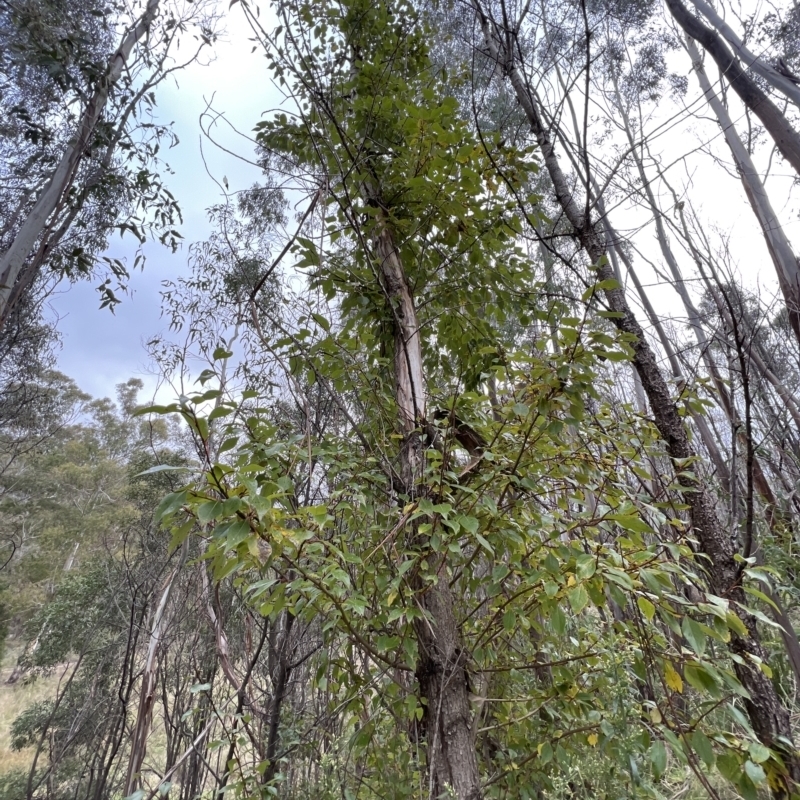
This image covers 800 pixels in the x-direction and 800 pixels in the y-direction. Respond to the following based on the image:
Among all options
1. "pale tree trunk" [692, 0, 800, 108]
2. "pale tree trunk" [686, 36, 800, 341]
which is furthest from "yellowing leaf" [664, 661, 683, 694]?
"pale tree trunk" [692, 0, 800, 108]

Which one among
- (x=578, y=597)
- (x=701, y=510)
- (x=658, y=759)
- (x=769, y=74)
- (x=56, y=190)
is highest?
(x=769, y=74)

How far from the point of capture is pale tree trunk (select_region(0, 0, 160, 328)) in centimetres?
286

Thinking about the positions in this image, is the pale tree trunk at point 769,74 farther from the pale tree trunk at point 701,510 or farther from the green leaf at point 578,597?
the green leaf at point 578,597

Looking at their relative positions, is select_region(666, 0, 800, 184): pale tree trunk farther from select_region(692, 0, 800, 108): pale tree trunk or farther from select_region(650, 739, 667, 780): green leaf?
select_region(650, 739, 667, 780): green leaf

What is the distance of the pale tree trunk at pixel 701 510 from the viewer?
0.94m

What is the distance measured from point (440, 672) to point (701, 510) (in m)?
0.79

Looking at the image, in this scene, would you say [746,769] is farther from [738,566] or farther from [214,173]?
[214,173]

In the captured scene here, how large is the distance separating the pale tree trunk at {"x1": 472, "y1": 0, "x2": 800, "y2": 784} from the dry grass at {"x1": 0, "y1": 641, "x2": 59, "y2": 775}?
26.1 feet

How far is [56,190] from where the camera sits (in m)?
3.26

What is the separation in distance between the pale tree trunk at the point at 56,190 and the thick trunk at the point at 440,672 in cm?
281

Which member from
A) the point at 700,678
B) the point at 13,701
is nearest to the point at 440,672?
the point at 700,678

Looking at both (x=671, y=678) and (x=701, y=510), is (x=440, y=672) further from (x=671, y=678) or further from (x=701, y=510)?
(x=701, y=510)

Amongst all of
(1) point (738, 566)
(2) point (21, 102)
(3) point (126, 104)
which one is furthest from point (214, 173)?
(2) point (21, 102)

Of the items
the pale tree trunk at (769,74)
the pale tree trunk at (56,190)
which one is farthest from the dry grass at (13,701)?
the pale tree trunk at (769,74)
